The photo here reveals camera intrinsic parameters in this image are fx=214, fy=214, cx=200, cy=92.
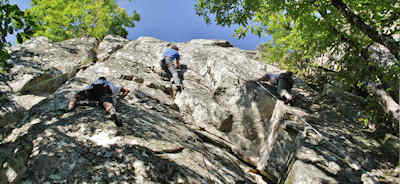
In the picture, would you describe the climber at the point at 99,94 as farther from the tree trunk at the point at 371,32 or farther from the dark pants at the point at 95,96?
the tree trunk at the point at 371,32

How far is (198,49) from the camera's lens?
16266 mm

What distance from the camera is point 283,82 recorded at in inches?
380

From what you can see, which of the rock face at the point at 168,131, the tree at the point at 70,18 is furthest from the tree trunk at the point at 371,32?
the tree at the point at 70,18

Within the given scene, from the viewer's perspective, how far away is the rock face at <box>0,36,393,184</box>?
455 cm

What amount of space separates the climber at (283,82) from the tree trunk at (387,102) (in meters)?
2.80

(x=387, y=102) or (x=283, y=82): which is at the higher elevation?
(x=283, y=82)

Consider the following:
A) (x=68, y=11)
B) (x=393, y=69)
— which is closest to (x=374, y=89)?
(x=393, y=69)

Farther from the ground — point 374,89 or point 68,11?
point 68,11

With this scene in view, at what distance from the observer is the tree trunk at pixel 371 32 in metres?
5.20

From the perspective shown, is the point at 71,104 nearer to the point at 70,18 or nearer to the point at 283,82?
the point at 283,82

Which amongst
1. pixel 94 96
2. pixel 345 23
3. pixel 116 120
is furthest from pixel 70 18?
pixel 345 23

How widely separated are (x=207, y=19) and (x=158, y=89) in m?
3.89

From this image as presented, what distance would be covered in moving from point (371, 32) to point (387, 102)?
2993 millimetres

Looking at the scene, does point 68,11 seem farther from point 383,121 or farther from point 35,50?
point 383,121
